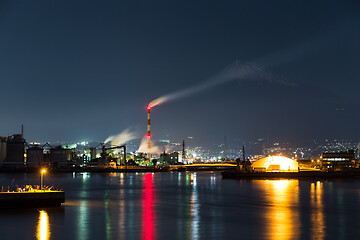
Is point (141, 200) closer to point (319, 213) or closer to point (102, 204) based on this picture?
point (102, 204)

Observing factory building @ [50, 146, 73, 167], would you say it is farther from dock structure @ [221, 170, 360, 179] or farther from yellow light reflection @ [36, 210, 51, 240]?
yellow light reflection @ [36, 210, 51, 240]

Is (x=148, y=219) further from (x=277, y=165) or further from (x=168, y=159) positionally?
(x=168, y=159)

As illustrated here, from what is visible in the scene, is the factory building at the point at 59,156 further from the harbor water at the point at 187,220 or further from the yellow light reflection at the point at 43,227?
the yellow light reflection at the point at 43,227

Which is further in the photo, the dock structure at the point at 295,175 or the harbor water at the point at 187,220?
the dock structure at the point at 295,175

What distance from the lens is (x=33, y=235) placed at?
19.6 meters

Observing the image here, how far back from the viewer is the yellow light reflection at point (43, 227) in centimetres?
1934

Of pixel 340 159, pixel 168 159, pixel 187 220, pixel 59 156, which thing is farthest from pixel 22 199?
pixel 168 159

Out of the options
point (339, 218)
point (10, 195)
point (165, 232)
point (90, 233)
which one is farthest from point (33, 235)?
point (339, 218)

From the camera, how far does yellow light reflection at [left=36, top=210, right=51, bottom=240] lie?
63.5 feet

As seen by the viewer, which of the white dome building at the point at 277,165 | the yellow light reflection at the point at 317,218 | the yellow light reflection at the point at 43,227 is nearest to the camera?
the yellow light reflection at the point at 43,227

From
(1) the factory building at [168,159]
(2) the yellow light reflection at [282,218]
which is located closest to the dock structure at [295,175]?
(2) the yellow light reflection at [282,218]

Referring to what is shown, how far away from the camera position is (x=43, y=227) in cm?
2120

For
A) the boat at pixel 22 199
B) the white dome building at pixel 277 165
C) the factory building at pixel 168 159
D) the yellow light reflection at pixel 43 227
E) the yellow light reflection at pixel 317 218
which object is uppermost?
the factory building at pixel 168 159

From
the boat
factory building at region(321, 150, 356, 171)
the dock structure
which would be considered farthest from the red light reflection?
factory building at region(321, 150, 356, 171)
